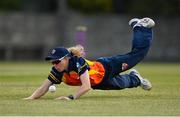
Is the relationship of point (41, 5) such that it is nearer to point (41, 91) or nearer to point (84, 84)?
point (41, 91)

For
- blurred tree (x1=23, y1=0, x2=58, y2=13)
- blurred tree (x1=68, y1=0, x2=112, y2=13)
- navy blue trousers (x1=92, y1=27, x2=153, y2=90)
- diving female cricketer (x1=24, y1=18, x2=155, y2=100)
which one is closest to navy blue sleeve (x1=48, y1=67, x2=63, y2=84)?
diving female cricketer (x1=24, y1=18, x2=155, y2=100)

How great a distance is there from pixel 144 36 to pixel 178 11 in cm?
2672

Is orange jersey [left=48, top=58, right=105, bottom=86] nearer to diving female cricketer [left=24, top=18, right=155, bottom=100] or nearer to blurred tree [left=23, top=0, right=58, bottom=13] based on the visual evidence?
diving female cricketer [left=24, top=18, right=155, bottom=100]

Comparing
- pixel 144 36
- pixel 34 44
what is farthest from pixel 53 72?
pixel 34 44

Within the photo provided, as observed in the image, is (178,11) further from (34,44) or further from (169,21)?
(34,44)

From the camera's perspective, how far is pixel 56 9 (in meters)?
38.5

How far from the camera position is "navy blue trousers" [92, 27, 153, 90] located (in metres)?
11.6

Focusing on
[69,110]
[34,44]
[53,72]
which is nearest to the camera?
[69,110]

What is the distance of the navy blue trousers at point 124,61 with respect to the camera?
11578mm

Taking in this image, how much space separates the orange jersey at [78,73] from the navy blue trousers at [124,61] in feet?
0.41

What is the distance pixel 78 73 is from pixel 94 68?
473 millimetres

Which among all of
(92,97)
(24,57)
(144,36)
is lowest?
(24,57)

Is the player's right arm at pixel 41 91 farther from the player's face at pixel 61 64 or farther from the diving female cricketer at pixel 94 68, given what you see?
the player's face at pixel 61 64

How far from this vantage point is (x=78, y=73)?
10961mm
